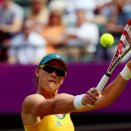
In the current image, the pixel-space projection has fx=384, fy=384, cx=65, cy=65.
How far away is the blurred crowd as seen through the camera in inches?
328

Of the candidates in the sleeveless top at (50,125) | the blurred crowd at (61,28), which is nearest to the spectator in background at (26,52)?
the blurred crowd at (61,28)

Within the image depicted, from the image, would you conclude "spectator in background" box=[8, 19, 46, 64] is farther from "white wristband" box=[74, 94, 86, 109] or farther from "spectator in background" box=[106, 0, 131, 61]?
"white wristband" box=[74, 94, 86, 109]

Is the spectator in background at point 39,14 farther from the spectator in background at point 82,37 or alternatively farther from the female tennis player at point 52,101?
the female tennis player at point 52,101

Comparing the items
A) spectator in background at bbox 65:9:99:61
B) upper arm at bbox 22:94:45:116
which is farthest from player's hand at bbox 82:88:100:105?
spectator in background at bbox 65:9:99:61

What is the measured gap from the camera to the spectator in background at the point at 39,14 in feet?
29.8

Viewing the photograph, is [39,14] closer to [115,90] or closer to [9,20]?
[9,20]

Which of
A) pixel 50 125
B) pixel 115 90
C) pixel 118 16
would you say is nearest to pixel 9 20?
pixel 118 16

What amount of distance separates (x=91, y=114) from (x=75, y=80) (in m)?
0.83

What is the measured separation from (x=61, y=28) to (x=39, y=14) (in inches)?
31.9

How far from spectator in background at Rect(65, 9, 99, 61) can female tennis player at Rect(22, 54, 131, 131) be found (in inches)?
155

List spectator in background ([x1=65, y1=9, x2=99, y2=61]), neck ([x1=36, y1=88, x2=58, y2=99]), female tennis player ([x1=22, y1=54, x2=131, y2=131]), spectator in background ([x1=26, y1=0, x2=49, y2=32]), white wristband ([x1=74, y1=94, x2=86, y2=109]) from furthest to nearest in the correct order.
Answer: spectator in background ([x1=26, y1=0, x2=49, y2=32]) < spectator in background ([x1=65, y1=9, x2=99, y2=61]) < neck ([x1=36, y1=88, x2=58, y2=99]) < female tennis player ([x1=22, y1=54, x2=131, y2=131]) < white wristband ([x1=74, y1=94, x2=86, y2=109])

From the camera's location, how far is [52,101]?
11.7 ft

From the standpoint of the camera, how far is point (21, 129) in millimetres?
8531

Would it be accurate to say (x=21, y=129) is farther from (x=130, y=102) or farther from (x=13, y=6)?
(x=13, y=6)
